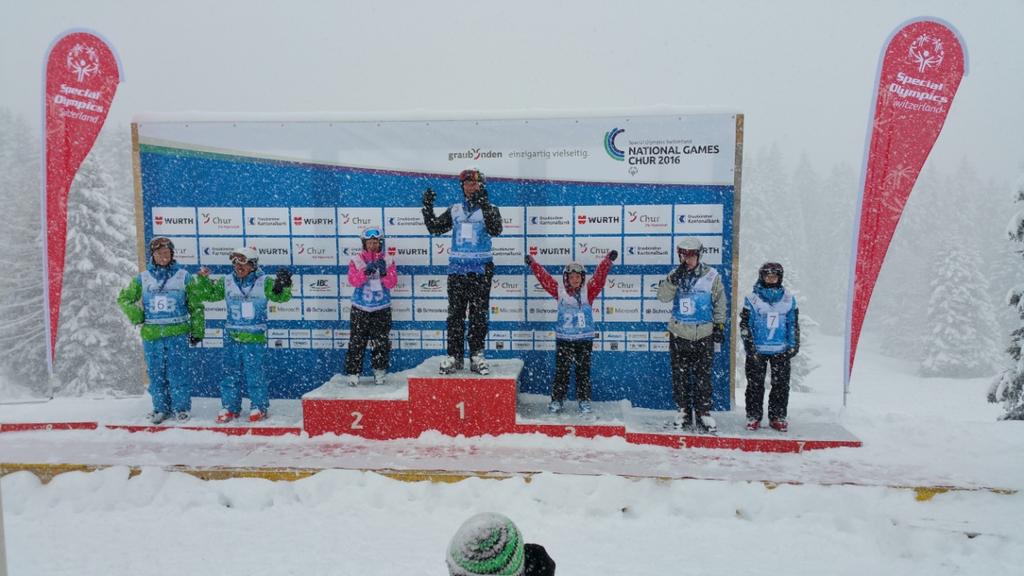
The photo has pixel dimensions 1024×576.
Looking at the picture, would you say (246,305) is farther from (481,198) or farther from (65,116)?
(65,116)

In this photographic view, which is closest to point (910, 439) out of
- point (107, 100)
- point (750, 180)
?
point (107, 100)

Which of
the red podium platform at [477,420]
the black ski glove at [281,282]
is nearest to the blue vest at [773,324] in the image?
the red podium platform at [477,420]

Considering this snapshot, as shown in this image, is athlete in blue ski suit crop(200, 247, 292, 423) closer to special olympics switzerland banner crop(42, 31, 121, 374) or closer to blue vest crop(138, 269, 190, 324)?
blue vest crop(138, 269, 190, 324)

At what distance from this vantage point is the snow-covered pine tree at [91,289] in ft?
47.6

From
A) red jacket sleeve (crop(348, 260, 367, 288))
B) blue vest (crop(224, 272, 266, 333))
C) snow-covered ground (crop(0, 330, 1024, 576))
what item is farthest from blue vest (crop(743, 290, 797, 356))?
blue vest (crop(224, 272, 266, 333))

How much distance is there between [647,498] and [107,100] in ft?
22.8

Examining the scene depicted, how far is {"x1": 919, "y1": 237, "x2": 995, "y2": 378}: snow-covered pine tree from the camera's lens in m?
26.3

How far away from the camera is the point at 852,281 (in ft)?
21.2

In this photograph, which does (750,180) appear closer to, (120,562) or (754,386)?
(754,386)

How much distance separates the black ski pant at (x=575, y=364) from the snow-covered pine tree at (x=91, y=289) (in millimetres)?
13110

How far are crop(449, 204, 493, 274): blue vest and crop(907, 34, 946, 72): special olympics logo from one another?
14.8 ft

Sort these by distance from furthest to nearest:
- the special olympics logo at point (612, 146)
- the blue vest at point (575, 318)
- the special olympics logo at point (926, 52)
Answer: the special olympics logo at point (612, 146) → the special olympics logo at point (926, 52) → the blue vest at point (575, 318)

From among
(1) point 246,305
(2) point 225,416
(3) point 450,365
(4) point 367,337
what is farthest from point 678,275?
(2) point 225,416

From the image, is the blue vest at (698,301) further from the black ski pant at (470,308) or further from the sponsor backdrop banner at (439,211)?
the black ski pant at (470,308)
